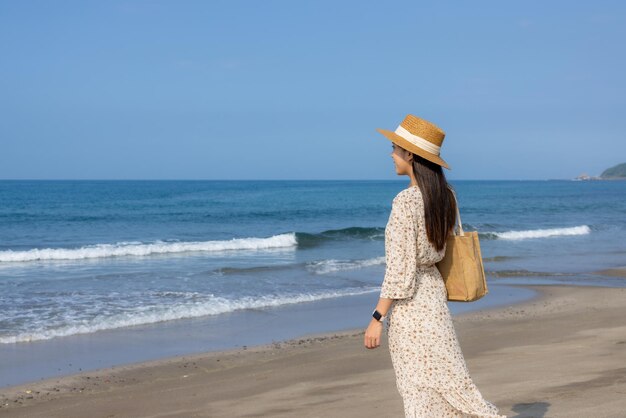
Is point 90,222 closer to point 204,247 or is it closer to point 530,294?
point 204,247

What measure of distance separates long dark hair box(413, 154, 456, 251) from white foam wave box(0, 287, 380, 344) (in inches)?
286

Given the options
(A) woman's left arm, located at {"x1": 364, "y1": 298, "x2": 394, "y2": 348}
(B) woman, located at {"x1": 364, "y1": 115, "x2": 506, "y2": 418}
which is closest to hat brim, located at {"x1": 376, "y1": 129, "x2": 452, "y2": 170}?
(B) woman, located at {"x1": 364, "y1": 115, "x2": 506, "y2": 418}

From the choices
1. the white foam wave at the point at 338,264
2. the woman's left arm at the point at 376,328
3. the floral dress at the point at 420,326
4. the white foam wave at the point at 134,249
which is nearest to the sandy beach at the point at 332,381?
the floral dress at the point at 420,326

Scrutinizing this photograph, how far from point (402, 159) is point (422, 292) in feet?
1.99

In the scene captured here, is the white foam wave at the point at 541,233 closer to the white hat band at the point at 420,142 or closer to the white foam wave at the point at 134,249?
the white foam wave at the point at 134,249

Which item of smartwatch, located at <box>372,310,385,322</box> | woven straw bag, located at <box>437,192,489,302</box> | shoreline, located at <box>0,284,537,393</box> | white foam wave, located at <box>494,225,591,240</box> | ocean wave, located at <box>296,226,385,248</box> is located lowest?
white foam wave, located at <box>494,225,591,240</box>

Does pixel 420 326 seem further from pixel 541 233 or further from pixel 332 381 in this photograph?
pixel 541 233

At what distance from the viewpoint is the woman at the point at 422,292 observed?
351 cm

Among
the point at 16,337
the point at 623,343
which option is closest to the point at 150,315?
the point at 16,337

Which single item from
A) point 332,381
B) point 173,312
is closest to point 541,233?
point 173,312

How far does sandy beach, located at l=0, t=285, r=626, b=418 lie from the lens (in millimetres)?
5949

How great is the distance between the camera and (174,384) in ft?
24.1

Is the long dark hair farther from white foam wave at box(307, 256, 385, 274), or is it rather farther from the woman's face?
white foam wave at box(307, 256, 385, 274)

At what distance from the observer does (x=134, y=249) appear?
76.4 ft
